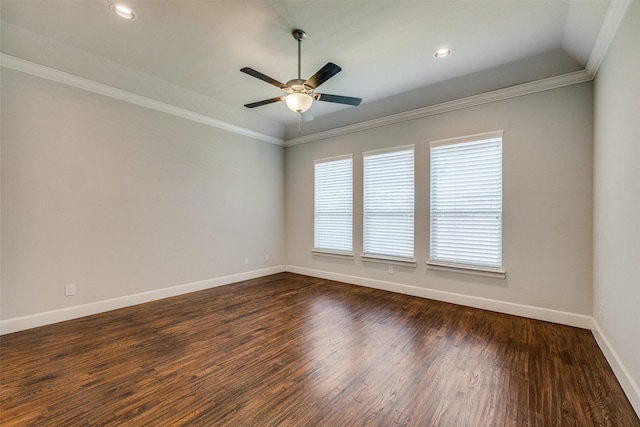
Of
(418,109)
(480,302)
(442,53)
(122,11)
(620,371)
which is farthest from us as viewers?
(418,109)

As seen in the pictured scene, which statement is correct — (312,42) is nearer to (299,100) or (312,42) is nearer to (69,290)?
(299,100)

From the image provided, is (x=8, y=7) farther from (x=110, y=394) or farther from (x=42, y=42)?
(x=110, y=394)

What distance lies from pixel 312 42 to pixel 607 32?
8.87ft

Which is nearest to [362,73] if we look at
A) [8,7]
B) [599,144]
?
[599,144]

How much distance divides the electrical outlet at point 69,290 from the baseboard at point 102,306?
6.7 inches

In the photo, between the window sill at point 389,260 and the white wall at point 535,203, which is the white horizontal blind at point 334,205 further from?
the white wall at point 535,203

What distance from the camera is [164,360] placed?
7.89 feet

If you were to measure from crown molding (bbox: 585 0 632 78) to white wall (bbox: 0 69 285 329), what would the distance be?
193 inches

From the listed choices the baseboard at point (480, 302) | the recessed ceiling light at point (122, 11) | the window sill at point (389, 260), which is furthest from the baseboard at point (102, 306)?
the recessed ceiling light at point (122, 11)

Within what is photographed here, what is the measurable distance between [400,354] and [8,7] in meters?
4.91

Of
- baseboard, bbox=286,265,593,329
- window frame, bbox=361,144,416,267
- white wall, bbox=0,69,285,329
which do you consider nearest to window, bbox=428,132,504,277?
window frame, bbox=361,144,416,267

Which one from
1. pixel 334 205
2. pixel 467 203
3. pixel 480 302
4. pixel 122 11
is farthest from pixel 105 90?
pixel 480 302

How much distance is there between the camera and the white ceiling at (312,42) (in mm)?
2547

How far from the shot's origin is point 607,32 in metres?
2.39
